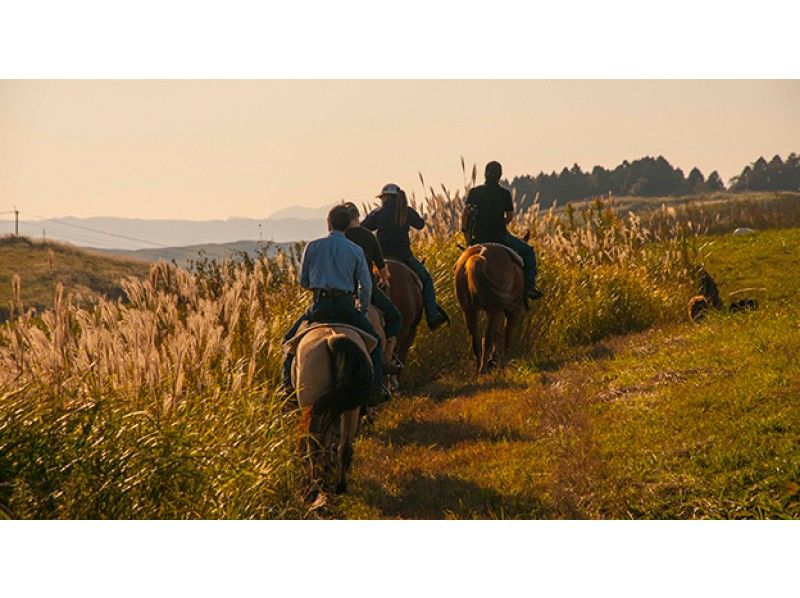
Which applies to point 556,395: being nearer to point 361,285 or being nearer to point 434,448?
point 434,448

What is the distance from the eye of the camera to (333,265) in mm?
9211

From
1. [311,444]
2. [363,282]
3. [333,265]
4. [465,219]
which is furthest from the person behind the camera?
[465,219]

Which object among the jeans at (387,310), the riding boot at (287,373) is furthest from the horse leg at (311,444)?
the jeans at (387,310)

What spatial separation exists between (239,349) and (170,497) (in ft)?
12.5

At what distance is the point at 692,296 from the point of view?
62.7ft

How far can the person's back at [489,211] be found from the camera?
573 inches

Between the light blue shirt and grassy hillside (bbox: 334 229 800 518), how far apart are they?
70.5 inches

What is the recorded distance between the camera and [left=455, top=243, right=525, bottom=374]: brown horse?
1456 centimetres

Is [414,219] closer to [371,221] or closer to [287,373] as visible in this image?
[371,221]

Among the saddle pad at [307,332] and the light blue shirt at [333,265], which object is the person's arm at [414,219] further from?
the saddle pad at [307,332]

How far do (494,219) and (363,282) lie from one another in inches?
222

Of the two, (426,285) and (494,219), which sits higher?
(494,219)

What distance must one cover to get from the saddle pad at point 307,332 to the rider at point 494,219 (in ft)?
18.4

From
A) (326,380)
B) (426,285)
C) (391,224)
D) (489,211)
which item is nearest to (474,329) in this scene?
(426,285)
